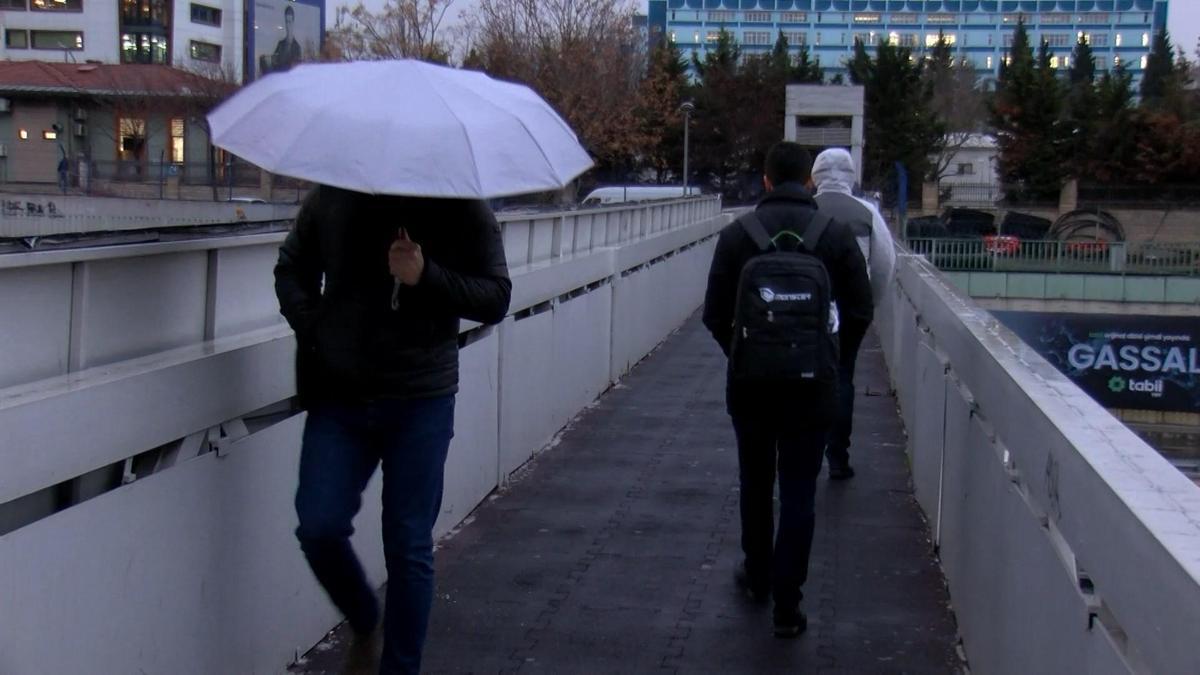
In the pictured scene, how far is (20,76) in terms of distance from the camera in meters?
6.64

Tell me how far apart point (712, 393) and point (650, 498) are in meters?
4.13

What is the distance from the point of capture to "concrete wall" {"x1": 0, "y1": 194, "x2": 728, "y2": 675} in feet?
11.0

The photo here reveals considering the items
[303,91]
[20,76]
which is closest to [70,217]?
[20,76]

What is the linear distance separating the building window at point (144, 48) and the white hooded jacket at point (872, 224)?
3.86 m

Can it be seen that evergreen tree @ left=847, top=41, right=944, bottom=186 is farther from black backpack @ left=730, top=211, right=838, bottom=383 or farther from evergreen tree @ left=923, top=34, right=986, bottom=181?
black backpack @ left=730, top=211, right=838, bottom=383

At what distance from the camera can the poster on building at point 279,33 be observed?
7.69m

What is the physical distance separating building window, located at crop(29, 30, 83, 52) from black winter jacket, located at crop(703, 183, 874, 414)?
3.58 meters

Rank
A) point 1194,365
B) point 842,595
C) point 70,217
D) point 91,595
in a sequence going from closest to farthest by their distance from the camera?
1. point 91,595
2. point 70,217
3. point 842,595
4. point 1194,365

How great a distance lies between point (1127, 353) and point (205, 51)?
36.6 metres

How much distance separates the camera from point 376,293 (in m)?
4.16

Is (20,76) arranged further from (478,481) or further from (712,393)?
(712,393)

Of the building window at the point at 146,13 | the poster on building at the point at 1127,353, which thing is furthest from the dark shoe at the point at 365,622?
the poster on building at the point at 1127,353

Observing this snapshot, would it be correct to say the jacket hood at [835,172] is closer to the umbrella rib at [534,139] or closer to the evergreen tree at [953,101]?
A: the umbrella rib at [534,139]

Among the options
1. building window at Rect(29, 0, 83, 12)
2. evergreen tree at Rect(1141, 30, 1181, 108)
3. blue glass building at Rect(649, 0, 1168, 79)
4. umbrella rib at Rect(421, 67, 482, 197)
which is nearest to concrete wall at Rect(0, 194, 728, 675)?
umbrella rib at Rect(421, 67, 482, 197)
